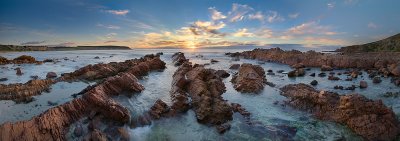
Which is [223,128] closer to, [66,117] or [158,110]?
[158,110]

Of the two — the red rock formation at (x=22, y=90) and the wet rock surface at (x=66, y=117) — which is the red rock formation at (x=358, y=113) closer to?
the wet rock surface at (x=66, y=117)

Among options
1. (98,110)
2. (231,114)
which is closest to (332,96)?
(231,114)

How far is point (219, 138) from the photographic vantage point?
15.7 meters

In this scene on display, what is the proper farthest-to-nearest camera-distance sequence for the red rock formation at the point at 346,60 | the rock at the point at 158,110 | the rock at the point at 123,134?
the red rock formation at the point at 346,60 < the rock at the point at 158,110 < the rock at the point at 123,134

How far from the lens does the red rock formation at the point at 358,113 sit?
15.2 meters

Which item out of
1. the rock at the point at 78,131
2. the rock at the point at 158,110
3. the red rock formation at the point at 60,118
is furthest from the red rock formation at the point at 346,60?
the rock at the point at 78,131

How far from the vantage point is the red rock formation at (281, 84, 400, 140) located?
1523 centimetres

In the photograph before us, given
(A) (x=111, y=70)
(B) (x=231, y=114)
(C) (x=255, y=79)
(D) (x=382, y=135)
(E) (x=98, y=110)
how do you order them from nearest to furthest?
(D) (x=382, y=135) < (E) (x=98, y=110) < (B) (x=231, y=114) < (C) (x=255, y=79) < (A) (x=111, y=70)

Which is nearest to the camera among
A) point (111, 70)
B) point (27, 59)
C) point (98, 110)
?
point (98, 110)

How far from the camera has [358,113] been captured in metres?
16.8

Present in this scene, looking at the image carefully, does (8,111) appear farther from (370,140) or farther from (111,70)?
(370,140)

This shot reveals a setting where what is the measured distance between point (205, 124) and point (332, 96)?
9766mm

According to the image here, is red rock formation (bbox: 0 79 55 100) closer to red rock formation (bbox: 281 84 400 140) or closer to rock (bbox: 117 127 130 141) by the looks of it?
rock (bbox: 117 127 130 141)

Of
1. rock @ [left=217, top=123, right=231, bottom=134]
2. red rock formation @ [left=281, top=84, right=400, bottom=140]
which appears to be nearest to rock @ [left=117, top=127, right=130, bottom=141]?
rock @ [left=217, top=123, right=231, bottom=134]
